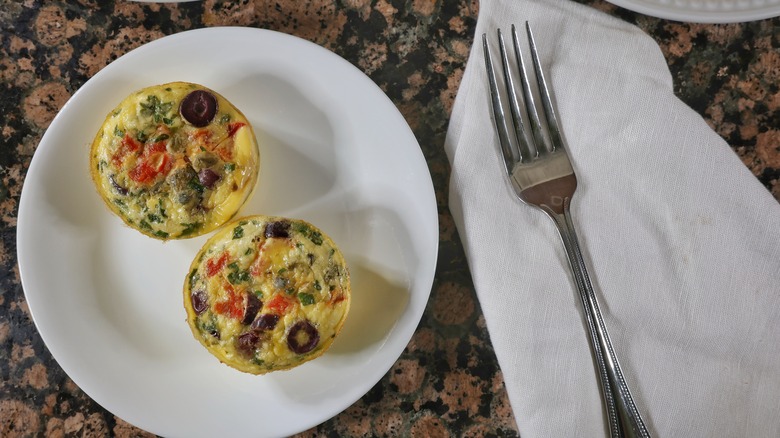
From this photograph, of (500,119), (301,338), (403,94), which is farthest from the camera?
(403,94)

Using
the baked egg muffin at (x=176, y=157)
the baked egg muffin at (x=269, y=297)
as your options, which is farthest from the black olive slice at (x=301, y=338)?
the baked egg muffin at (x=176, y=157)

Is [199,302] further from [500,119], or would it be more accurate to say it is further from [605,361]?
[605,361]

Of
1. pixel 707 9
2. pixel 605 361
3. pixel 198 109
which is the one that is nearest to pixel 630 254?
pixel 605 361

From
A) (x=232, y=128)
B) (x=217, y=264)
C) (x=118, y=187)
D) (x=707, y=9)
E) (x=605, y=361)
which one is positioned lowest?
(x=605, y=361)

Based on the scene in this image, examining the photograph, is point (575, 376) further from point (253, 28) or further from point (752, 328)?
point (253, 28)

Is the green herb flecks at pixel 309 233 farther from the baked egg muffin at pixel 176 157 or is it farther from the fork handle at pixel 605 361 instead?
the fork handle at pixel 605 361

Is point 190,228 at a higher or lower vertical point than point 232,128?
lower

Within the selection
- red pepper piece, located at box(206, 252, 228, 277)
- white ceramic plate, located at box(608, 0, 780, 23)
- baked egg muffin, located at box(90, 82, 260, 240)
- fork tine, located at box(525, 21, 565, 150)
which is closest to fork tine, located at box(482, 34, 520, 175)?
fork tine, located at box(525, 21, 565, 150)
